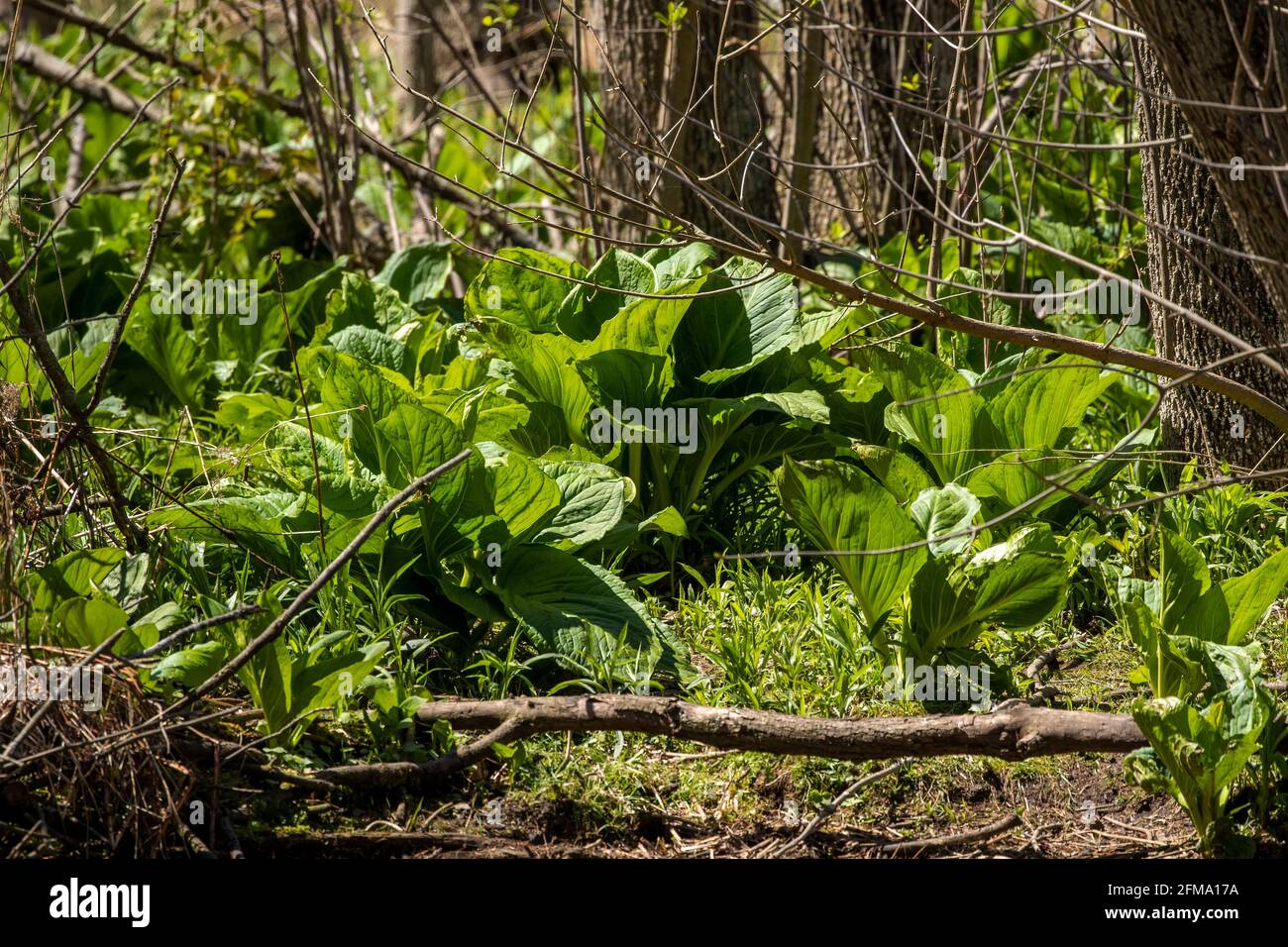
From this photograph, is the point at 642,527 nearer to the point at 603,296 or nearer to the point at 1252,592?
the point at 603,296

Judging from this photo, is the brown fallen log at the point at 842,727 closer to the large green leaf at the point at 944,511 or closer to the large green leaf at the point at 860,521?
the large green leaf at the point at 860,521

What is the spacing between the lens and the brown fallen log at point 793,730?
257 centimetres

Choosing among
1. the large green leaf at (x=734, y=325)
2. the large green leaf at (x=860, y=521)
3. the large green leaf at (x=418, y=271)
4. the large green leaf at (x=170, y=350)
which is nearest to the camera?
the large green leaf at (x=860, y=521)

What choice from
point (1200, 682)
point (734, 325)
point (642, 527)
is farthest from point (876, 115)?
point (1200, 682)

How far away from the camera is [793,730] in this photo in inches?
103

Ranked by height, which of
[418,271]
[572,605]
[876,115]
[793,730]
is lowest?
[793,730]

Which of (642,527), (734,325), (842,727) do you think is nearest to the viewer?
(842,727)

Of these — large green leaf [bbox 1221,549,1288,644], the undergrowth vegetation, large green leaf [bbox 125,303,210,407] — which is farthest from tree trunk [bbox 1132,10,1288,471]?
large green leaf [bbox 125,303,210,407]

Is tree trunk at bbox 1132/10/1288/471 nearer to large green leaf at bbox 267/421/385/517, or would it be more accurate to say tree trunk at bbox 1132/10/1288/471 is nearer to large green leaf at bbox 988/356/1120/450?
large green leaf at bbox 988/356/1120/450

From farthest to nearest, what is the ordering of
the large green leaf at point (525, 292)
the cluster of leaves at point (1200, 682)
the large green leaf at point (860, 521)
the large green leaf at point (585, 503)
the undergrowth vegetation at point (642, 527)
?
the large green leaf at point (525, 292)
the large green leaf at point (585, 503)
the large green leaf at point (860, 521)
the undergrowth vegetation at point (642, 527)
the cluster of leaves at point (1200, 682)

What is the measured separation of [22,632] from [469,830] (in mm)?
1021

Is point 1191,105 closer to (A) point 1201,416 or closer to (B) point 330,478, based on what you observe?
(A) point 1201,416

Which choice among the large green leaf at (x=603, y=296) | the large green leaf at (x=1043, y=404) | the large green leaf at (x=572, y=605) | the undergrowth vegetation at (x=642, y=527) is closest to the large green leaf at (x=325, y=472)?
the undergrowth vegetation at (x=642, y=527)
